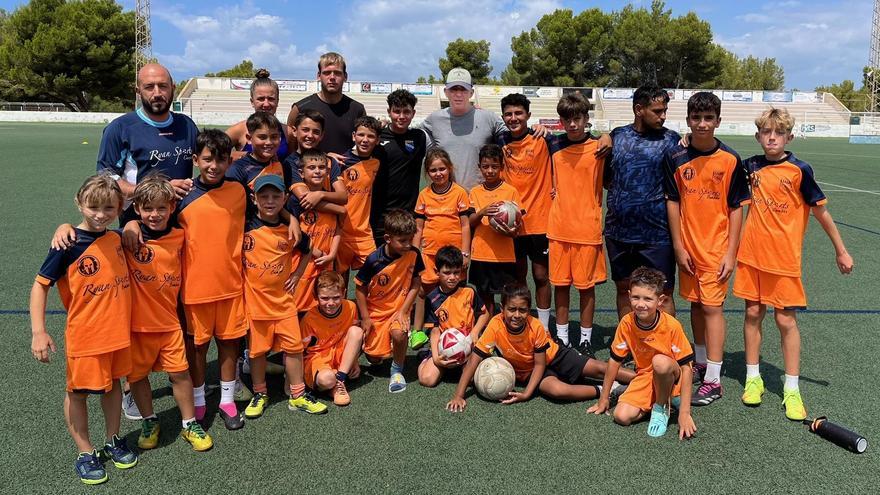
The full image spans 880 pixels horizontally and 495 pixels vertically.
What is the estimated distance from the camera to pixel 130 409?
12.1 ft

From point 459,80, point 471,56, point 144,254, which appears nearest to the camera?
point 144,254

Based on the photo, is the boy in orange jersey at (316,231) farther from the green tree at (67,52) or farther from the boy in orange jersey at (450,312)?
the green tree at (67,52)

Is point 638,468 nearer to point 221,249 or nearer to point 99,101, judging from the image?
point 221,249

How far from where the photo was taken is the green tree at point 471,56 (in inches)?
2603

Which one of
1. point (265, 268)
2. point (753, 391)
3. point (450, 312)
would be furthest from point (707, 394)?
point (265, 268)

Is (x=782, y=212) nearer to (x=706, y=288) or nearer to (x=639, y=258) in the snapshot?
(x=706, y=288)

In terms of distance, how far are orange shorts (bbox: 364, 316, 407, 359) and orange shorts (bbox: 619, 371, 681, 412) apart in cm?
170

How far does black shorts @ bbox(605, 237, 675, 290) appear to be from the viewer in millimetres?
4324

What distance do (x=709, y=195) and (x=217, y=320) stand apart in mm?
3254

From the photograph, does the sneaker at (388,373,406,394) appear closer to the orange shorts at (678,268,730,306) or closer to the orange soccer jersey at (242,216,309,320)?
the orange soccer jersey at (242,216,309,320)

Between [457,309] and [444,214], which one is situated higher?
[444,214]

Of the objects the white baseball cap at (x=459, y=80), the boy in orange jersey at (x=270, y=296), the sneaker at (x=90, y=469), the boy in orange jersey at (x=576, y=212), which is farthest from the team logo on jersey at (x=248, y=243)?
the boy in orange jersey at (x=576, y=212)

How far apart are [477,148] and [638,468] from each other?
2854mm

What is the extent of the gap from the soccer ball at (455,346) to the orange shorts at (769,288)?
182cm
